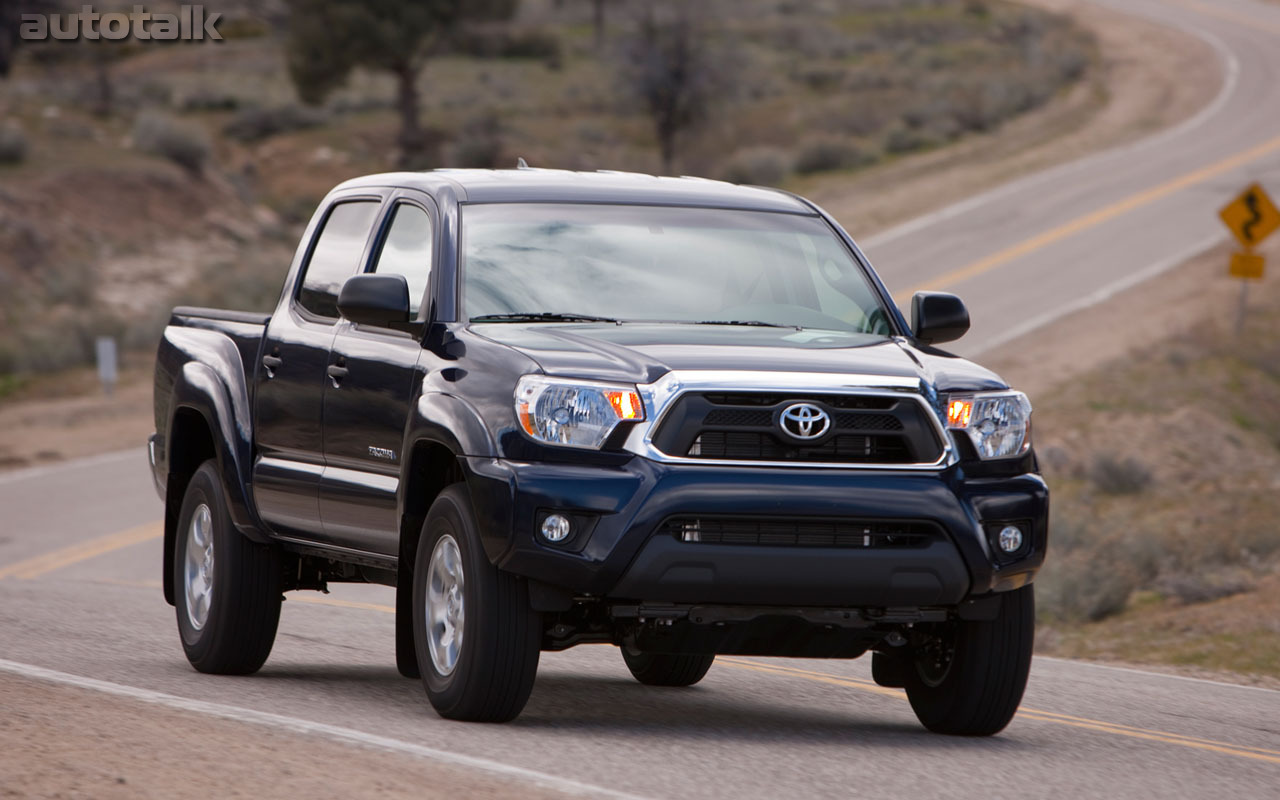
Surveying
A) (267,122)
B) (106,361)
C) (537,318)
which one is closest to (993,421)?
(537,318)

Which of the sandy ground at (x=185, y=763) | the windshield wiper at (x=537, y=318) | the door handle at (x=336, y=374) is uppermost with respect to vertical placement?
the windshield wiper at (x=537, y=318)

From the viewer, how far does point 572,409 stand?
268 inches

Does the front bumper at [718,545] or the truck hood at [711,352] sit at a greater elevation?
the truck hood at [711,352]

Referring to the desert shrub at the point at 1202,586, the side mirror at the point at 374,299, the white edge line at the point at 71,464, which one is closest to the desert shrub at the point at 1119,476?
the desert shrub at the point at 1202,586

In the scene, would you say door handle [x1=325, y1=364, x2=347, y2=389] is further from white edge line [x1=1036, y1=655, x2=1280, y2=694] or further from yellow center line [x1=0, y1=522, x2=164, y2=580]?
yellow center line [x1=0, y1=522, x2=164, y2=580]

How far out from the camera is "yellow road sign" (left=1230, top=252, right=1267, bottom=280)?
27062 millimetres

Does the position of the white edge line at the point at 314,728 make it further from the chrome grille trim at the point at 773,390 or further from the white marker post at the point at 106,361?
the white marker post at the point at 106,361

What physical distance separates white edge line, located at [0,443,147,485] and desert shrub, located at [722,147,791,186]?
26575 mm

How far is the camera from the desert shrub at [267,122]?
59.4m

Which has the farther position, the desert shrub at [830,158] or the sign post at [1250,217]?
the desert shrub at [830,158]

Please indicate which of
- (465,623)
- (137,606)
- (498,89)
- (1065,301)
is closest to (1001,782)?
(465,623)

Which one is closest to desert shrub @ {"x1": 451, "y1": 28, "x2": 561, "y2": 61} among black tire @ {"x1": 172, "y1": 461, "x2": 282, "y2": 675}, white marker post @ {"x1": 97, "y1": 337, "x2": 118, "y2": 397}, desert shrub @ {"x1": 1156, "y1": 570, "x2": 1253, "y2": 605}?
white marker post @ {"x1": 97, "y1": 337, "x2": 118, "y2": 397}

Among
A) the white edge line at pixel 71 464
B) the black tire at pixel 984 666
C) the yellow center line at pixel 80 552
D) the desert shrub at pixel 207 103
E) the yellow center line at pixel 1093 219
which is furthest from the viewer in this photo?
the desert shrub at pixel 207 103

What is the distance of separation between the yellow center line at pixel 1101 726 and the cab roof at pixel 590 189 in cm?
246
